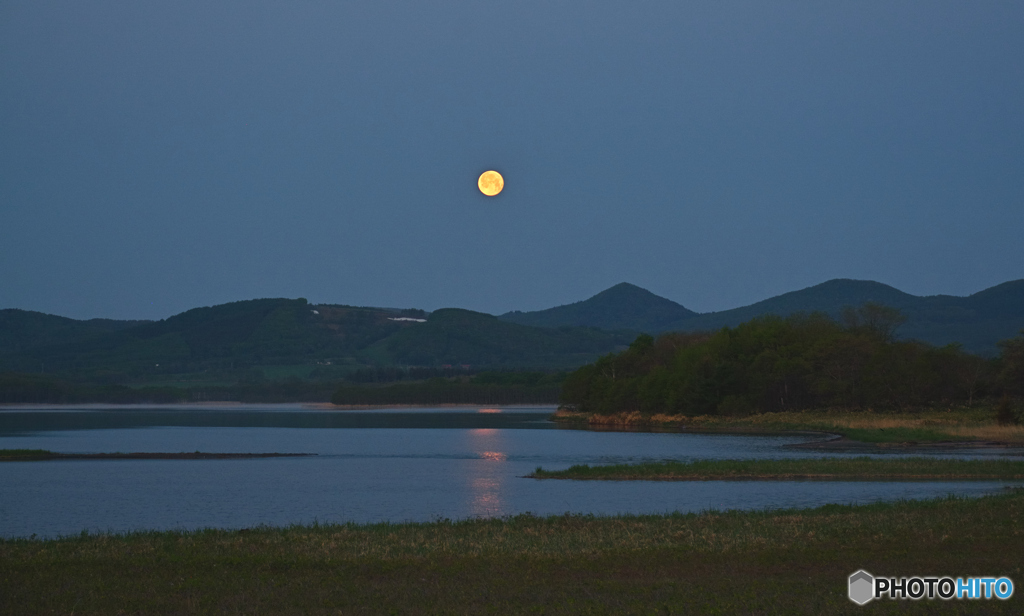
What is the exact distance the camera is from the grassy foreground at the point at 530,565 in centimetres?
1308

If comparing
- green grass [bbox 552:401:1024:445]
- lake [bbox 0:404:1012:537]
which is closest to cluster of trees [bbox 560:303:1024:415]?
green grass [bbox 552:401:1024:445]

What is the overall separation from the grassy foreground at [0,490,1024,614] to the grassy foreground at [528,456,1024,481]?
13081 millimetres

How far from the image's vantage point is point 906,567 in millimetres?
15016

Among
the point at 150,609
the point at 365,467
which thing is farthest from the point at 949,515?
the point at 365,467

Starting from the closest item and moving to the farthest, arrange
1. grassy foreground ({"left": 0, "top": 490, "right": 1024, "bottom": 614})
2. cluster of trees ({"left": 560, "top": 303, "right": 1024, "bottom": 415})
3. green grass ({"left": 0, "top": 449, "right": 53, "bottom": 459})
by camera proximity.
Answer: grassy foreground ({"left": 0, "top": 490, "right": 1024, "bottom": 614}) < green grass ({"left": 0, "top": 449, "right": 53, "bottom": 459}) < cluster of trees ({"left": 560, "top": 303, "right": 1024, "bottom": 415})

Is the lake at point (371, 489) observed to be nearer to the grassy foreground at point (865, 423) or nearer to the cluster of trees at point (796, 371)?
the grassy foreground at point (865, 423)

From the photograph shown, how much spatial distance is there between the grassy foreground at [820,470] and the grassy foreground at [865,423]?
1852 cm

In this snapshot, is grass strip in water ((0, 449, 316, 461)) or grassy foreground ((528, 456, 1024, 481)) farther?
grass strip in water ((0, 449, 316, 461))

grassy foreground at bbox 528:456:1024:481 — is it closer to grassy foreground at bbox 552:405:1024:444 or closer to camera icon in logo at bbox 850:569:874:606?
grassy foreground at bbox 552:405:1024:444

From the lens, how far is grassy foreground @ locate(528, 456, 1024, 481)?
113 feet

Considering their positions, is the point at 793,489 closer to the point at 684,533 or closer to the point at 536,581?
the point at 684,533

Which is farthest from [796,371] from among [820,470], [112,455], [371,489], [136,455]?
[371,489]

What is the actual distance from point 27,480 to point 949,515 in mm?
36444

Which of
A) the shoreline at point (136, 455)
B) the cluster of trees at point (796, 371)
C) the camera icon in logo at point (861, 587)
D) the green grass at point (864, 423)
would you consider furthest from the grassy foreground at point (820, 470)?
the cluster of trees at point (796, 371)
